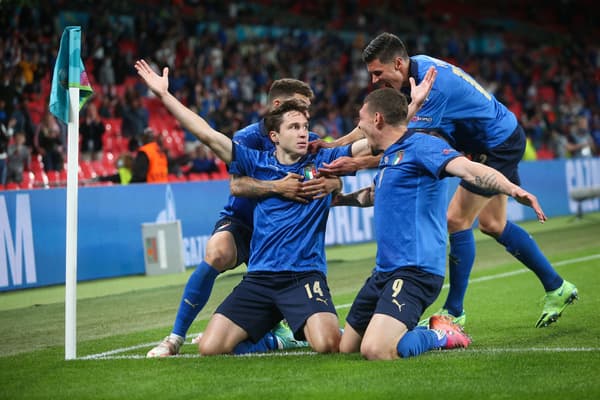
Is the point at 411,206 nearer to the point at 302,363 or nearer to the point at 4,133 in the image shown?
the point at 302,363

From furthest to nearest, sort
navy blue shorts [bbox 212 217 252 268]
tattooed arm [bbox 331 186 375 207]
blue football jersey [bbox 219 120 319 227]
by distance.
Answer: blue football jersey [bbox 219 120 319 227] → navy blue shorts [bbox 212 217 252 268] → tattooed arm [bbox 331 186 375 207]

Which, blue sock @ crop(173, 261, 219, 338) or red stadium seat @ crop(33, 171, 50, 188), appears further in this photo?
red stadium seat @ crop(33, 171, 50, 188)

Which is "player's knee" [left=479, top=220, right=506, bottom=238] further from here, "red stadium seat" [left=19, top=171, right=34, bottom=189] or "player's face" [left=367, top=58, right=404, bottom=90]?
"red stadium seat" [left=19, top=171, right=34, bottom=189]

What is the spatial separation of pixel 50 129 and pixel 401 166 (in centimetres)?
1169

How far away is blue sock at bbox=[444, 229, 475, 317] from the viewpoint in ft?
24.9

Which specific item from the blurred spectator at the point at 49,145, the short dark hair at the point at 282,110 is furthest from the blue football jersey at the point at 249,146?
the blurred spectator at the point at 49,145

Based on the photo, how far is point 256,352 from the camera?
6.97 metres

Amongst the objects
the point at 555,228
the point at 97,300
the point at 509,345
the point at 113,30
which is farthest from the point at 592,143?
the point at 509,345

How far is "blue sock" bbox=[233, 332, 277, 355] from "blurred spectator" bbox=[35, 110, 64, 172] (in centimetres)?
1000

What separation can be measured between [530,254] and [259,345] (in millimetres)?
2420

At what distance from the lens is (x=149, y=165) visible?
50.4 ft

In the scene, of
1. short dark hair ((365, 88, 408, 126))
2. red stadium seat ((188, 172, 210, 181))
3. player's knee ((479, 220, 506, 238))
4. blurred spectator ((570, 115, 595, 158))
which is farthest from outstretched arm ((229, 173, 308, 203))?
blurred spectator ((570, 115, 595, 158))

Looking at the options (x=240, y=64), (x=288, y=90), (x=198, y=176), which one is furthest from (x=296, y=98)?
(x=240, y=64)

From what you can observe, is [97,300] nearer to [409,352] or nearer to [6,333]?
[6,333]
